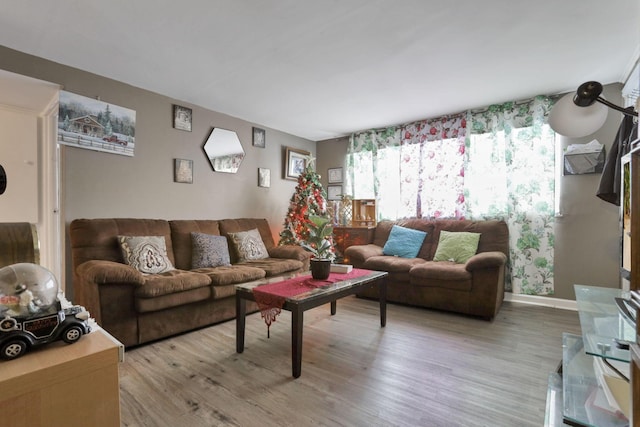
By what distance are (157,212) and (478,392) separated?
3.33 meters

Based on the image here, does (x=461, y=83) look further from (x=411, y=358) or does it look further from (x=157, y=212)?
(x=157, y=212)

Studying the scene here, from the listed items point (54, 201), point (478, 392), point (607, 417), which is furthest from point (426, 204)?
point (54, 201)

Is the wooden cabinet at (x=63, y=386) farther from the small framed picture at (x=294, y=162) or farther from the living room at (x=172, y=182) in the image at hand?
the small framed picture at (x=294, y=162)

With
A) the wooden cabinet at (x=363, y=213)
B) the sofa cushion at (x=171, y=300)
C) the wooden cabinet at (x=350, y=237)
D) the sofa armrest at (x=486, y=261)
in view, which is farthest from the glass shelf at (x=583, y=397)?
the wooden cabinet at (x=363, y=213)

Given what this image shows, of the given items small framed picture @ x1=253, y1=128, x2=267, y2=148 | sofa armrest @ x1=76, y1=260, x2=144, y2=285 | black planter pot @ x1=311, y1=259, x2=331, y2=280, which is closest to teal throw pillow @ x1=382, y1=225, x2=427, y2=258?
black planter pot @ x1=311, y1=259, x2=331, y2=280

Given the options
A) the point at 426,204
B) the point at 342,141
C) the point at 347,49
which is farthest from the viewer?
the point at 342,141

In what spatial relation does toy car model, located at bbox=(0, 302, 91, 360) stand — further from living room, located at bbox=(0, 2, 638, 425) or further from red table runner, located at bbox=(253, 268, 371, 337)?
living room, located at bbox=(0, 2, 638, 425)

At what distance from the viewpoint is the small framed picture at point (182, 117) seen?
3566 mm

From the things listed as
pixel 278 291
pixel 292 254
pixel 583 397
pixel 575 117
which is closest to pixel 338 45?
pixel 575 117

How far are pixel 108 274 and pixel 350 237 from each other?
3106mm

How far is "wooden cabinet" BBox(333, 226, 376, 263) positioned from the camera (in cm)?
454

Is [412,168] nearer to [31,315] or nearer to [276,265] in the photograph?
[276,265]

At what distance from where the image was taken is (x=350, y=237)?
15.2ft

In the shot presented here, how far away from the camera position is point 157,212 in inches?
135
